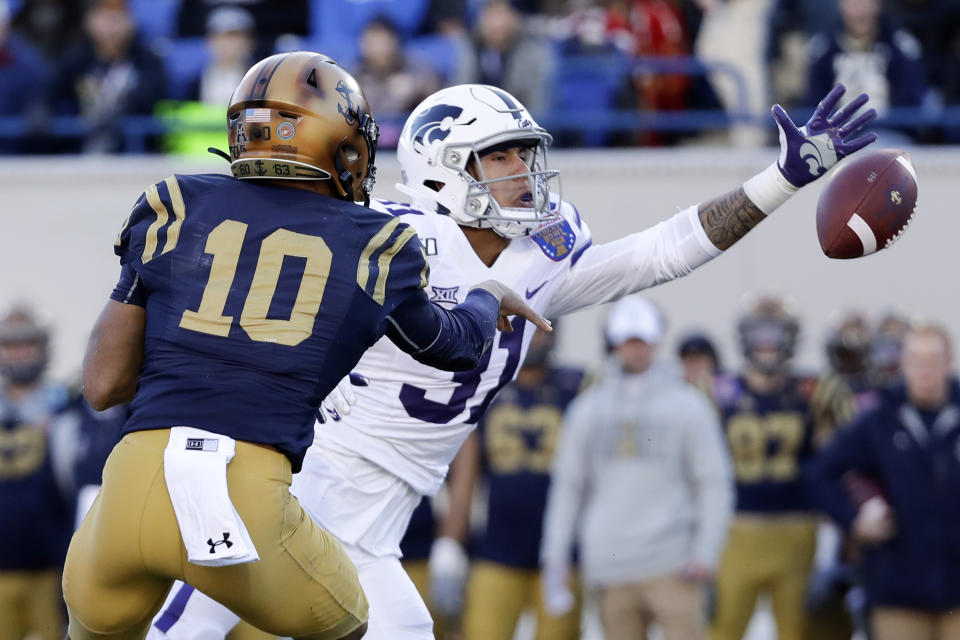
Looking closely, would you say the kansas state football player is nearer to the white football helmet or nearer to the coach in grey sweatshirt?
the white football helmet

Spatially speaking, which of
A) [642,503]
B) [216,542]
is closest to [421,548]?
[642,503]

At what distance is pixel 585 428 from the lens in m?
6.93

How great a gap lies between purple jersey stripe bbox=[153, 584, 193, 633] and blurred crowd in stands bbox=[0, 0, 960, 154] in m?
5.53

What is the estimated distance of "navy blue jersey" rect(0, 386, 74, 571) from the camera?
7188mm

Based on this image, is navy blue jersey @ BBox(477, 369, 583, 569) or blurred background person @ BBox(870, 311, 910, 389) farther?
blurred background person @ BBox(870, 311, 910, 389)

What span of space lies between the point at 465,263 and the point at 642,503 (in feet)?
9.70

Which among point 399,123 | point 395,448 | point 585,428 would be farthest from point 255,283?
point 399,123

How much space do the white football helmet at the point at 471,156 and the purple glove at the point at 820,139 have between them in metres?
0.61

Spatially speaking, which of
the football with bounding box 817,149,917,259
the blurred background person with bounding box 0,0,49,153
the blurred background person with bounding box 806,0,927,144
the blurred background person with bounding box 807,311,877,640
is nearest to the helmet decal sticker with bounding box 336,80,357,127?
the football with bounding box 817,149,917,259

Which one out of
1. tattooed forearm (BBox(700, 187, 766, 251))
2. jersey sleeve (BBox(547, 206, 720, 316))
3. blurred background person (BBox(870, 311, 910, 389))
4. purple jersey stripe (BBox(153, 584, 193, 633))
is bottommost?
blurred background person (BBox(870, 311, 910, 389))

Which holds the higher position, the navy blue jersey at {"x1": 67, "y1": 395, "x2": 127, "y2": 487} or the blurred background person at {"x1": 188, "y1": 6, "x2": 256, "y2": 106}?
the blurred background person at {"x1": 188, "y1": 6, "x2": 256, "y2": 106}

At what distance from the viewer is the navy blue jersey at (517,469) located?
7180 mm

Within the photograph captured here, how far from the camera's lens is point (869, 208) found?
13.6 feet

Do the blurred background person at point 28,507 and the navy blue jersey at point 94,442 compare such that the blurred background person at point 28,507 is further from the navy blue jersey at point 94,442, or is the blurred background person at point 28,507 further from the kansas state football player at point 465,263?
the kansas state football player at point 465,263
